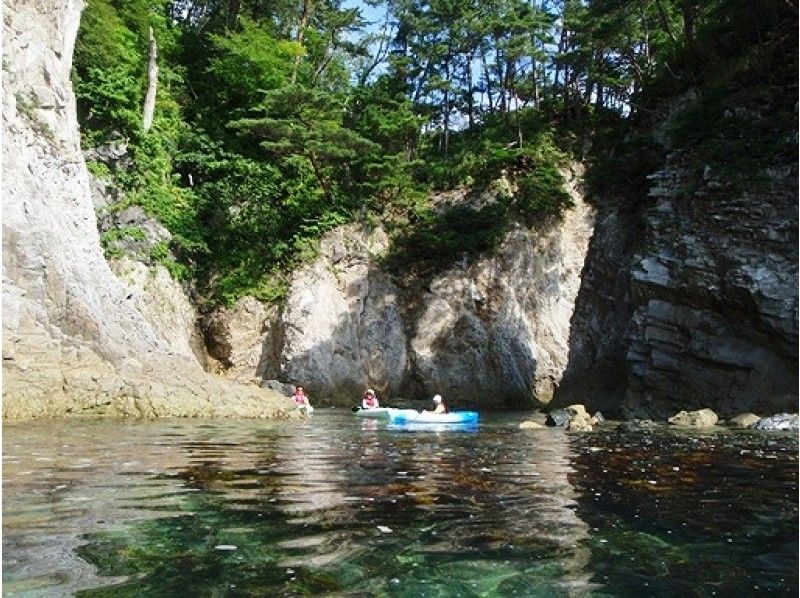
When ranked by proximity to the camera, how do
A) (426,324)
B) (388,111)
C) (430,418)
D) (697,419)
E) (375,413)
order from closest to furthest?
(697,419) → (430,418) → (375,413) → (426,324) → (388,111)

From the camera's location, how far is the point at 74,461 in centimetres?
804

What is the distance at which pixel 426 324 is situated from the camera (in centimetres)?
3055

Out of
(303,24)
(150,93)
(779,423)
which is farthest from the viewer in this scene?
(303,24)

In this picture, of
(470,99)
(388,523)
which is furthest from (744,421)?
(470,99)

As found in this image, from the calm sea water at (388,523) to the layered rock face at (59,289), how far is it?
502 cm

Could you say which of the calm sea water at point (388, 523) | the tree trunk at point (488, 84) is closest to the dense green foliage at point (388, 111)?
the tree trunk at point (488, 84)

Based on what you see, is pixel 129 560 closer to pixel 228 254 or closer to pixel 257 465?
pixel 257 465

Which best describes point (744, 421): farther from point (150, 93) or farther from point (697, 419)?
point (150, 93)

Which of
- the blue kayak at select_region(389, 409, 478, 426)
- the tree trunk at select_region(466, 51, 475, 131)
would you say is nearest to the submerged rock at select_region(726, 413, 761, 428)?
the blue kayak at select_region(389, 409, 478, 426)

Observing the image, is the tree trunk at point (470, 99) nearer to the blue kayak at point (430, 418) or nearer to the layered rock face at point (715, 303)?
the layered rock face at point (715, 303)

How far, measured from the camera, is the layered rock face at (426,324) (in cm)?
2811

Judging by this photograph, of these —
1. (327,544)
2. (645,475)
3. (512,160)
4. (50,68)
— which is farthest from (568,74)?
(327,544)

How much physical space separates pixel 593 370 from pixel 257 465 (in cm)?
1970

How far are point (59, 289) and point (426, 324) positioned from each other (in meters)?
17.2
